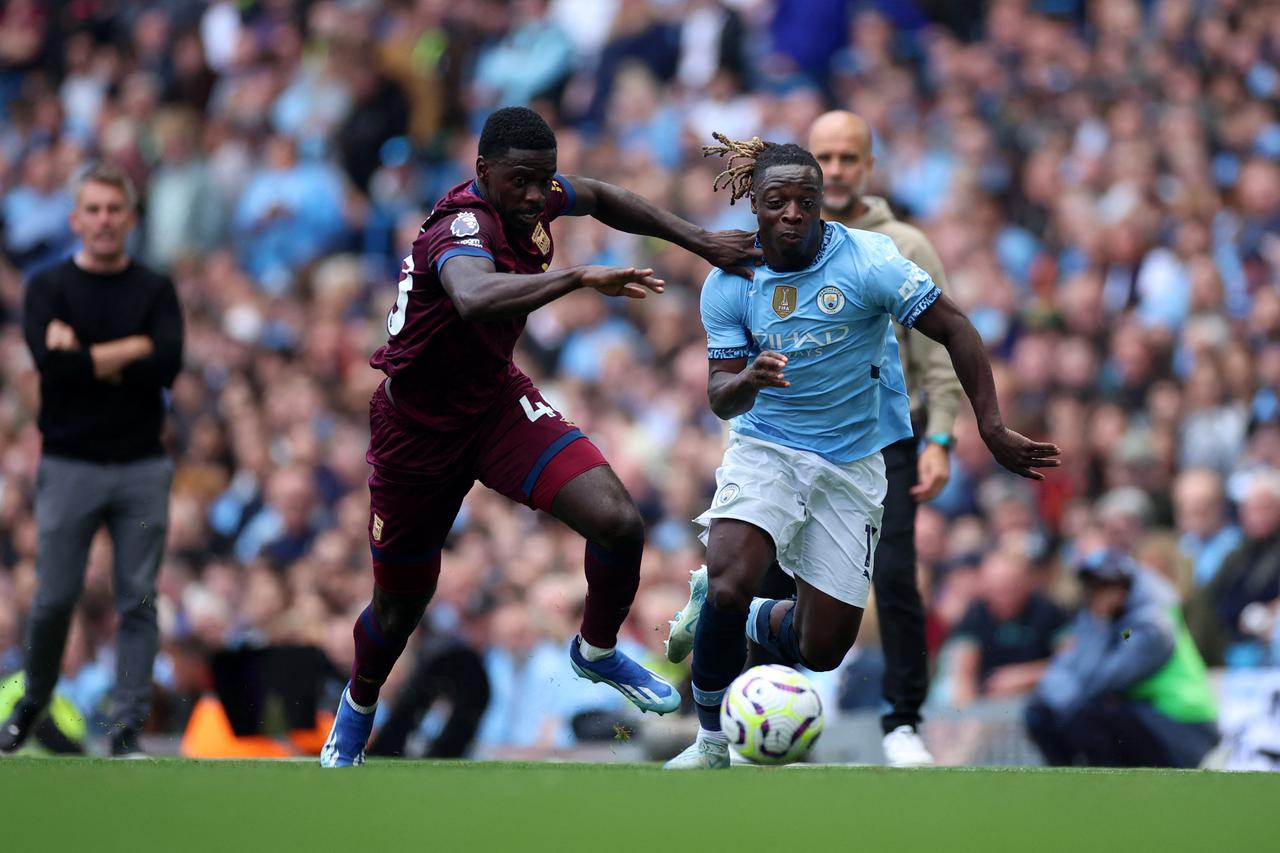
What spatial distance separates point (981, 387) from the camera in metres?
6.39

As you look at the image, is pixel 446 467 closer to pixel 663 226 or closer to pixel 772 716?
pixel 663 226

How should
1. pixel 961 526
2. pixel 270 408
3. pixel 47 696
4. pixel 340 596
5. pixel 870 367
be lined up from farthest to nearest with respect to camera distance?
pixel 270 408 → pixel 340 596 → pixel 961 526 → pixel 47 696 → pixel 870 367

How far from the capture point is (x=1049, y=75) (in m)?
13.6

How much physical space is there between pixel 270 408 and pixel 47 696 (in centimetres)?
630

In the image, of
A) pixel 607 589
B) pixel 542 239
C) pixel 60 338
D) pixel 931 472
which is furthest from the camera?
pixel 60 338

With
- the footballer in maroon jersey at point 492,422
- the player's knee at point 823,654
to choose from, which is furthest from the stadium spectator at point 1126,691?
the footballer in maroon jersey at point 492,422

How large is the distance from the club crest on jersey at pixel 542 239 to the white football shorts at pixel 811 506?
1.04 m

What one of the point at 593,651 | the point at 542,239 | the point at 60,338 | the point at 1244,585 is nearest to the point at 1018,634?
the point at 1244,585

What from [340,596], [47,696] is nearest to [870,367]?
[47,696]

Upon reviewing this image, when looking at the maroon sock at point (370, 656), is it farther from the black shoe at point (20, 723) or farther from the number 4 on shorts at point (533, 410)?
the black shoe at point (20, 723)

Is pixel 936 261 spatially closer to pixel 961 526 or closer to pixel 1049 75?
pixel 961 526

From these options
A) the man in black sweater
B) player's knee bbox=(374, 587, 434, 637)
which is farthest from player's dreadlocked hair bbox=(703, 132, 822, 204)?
the man in black sweater

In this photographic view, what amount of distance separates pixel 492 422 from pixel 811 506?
128 centimetres

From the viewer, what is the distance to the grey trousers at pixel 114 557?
8.23 metres
